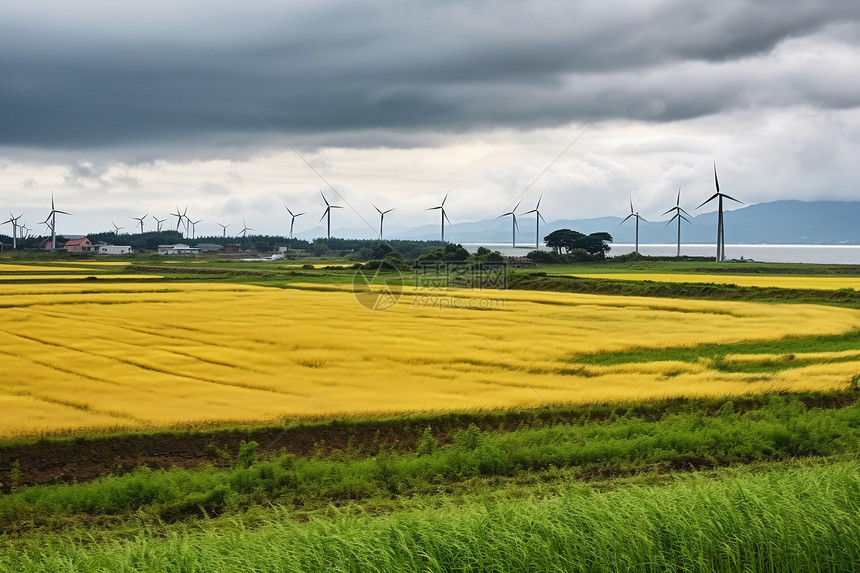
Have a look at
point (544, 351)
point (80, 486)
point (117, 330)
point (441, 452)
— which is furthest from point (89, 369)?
point (544, 351)

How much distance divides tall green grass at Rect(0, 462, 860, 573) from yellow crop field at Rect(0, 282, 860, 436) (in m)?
7.01

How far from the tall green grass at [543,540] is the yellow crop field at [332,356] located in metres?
7.01

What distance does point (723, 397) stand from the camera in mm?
18328

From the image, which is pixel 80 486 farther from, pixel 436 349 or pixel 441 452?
pixel 436 349

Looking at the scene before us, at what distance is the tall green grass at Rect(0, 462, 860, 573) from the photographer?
8281mm

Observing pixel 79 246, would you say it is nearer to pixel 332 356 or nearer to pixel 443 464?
pixel 332 356

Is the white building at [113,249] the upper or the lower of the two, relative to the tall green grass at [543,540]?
upper

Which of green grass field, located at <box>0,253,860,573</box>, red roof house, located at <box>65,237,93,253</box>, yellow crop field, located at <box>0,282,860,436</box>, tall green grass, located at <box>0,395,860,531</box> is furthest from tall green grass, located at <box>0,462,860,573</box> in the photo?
red roof house, located at <box>65,237,93,253</box>

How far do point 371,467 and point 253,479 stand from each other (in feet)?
7.27

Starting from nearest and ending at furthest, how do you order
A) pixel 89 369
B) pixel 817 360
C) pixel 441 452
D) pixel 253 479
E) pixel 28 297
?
1. pixel 253 479
2. pixel 441 452
3. pixel 89 369
4. pixel 817 360
5. pixel 28 297

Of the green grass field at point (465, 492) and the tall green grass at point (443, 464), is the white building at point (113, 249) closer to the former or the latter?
the green grass field at point (465, 492)

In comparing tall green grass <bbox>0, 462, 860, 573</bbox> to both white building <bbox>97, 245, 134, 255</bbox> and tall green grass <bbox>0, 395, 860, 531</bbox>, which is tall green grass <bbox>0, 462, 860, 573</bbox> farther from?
white building <bbox>97, 245, 134, 255</bbox>

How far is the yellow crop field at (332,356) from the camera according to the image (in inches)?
679

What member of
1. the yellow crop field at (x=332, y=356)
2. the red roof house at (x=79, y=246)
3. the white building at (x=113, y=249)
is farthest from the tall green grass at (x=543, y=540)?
the red roof house at (x=79, y=246)
